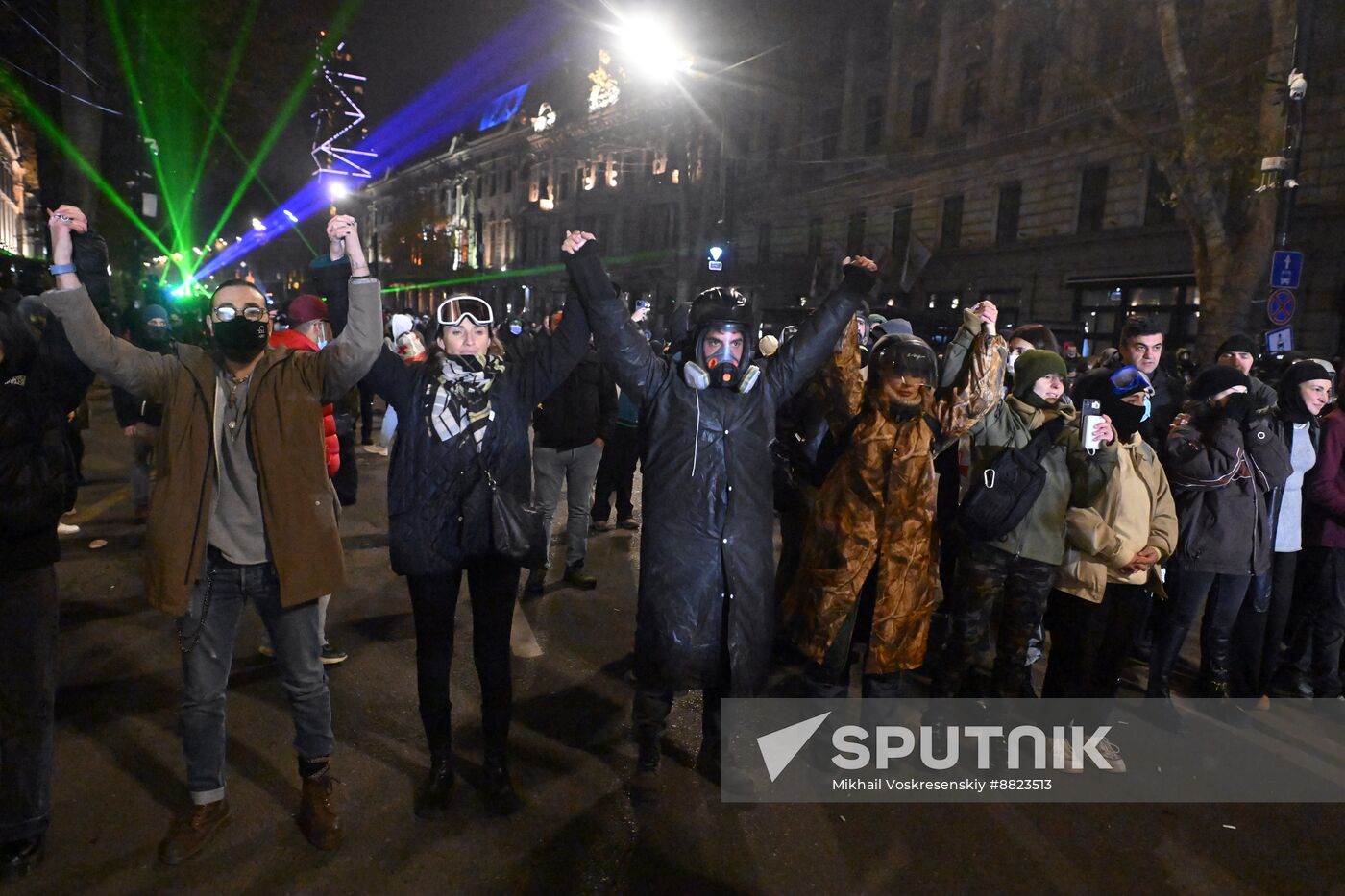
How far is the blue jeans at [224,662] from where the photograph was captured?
2947 mm

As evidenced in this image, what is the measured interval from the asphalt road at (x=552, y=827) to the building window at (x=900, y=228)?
26661 mm

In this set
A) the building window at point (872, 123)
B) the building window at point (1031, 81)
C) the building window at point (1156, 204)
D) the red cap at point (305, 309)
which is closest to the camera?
the red cap at point (305, 309)

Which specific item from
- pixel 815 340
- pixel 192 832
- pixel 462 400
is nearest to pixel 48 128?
pixel 462 400

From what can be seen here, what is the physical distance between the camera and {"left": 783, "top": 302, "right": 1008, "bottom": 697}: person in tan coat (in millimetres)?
3635

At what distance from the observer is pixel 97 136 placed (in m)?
12.9

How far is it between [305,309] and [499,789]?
3.05 meters

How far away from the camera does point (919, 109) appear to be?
28.4m

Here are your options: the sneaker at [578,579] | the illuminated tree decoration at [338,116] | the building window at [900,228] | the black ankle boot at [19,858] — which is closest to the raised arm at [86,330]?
the black ankle boot at [19,858]

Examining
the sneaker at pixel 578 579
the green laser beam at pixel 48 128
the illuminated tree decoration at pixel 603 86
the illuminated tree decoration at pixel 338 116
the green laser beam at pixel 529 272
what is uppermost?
the illuminated tree decoration at pixel 603 86

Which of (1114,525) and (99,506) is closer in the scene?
(1114,525)

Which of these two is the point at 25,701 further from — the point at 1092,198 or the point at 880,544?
the point at 1092,198

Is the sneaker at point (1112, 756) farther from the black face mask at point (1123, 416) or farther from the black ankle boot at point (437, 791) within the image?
the black ankle boot at point (437, 791)

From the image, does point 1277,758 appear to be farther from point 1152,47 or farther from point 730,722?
point 1152,47

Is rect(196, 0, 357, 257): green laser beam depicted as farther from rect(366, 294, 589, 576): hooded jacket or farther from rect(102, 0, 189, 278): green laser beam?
rect(366, 294, 589, 576): hooded jacket
